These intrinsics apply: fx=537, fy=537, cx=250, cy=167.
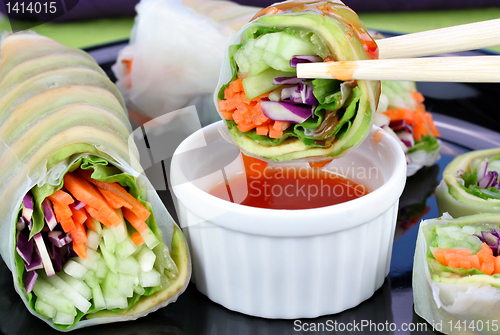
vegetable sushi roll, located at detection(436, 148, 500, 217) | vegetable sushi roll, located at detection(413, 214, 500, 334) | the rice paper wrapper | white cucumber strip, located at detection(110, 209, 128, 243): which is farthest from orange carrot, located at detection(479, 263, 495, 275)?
the rice paper wrapper

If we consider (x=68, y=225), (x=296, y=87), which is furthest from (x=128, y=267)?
(x=296, y=87)

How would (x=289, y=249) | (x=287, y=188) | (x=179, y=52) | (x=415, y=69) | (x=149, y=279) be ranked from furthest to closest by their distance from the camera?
(x=179, y=52) → (x=287, y=188) → (x=149, y=279) → (x=289, y=249) → (x=415, y=69)

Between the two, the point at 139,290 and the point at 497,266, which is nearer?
the point at 497,266

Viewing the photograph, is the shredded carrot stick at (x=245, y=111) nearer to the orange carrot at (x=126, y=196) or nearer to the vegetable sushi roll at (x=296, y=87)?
the vegetable sushi roll at (x=296, y=87)

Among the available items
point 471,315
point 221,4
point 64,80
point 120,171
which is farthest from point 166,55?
point 471,315

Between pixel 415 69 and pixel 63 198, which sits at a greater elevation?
pixel 415 69

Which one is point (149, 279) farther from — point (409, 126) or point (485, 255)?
point (409, 126)
